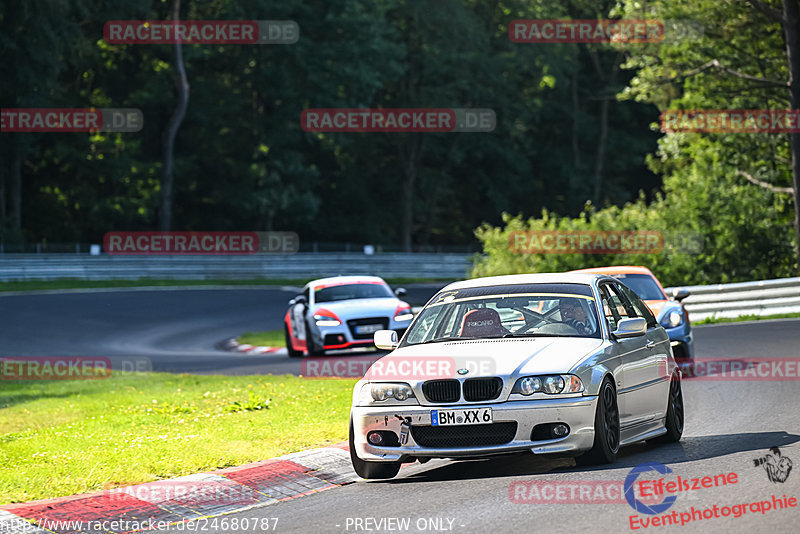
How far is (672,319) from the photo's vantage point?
52.5ft

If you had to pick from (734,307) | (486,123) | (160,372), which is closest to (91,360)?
(160,372)

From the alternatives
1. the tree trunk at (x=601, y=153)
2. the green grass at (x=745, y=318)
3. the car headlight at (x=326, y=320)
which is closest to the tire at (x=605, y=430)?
the car headlight at (x=326, y=320)

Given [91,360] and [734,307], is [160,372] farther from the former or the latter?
[734,307]

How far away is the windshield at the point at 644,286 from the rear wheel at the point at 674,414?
7221 millimetres

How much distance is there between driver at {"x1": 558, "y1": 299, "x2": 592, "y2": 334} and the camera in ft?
31.6

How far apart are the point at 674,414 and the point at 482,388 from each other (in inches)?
97.1

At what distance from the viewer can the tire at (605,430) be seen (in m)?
8.75

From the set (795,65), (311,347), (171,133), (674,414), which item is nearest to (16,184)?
(171,133)

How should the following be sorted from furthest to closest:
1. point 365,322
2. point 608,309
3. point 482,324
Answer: point 365,322 → point 608,309 → point 482,324

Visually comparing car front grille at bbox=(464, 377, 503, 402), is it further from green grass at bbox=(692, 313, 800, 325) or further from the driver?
green grass at bbox=(692, 313, 800, 325)

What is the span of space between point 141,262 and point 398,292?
1223 inches

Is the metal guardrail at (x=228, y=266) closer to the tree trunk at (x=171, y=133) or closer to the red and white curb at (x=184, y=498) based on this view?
the tree trunk at (x=171, y=133)

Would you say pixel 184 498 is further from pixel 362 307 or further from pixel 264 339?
pixel 264 339

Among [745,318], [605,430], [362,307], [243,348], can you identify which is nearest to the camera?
[605,430]
